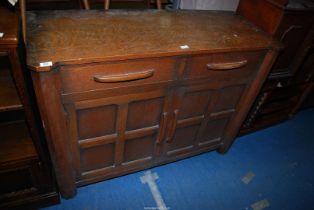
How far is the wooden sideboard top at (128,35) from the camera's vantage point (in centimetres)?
83

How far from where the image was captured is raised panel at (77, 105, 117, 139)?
99cm

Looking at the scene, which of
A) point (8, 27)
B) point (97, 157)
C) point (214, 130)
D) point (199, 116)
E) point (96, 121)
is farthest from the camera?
point (214, 130)

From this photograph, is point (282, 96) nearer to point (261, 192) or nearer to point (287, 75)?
point (287, 75)

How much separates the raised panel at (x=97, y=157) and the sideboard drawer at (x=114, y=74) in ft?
1.23

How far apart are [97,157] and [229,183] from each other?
89cm

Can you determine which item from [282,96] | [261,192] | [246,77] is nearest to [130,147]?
[246,77]

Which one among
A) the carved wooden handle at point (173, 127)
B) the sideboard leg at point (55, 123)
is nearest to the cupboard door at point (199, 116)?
the carved wooden handle at point (173, 127)

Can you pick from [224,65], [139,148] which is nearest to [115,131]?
[139,148]

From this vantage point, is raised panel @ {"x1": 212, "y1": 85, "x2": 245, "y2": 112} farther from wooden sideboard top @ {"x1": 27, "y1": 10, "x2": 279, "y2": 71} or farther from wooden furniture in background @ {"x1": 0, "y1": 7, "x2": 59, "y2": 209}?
wooden furniture in background @ {"x1": 0, "y1": 7, "x2": 59, "y2": 209}

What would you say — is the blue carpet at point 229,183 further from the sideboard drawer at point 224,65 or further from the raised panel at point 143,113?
the sideboard drawer at point 224,65

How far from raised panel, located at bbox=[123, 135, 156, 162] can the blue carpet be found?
8.9 inches

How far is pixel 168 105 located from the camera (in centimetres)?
114

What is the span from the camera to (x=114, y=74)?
2.97ft

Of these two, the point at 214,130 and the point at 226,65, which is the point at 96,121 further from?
the point at 214,130
